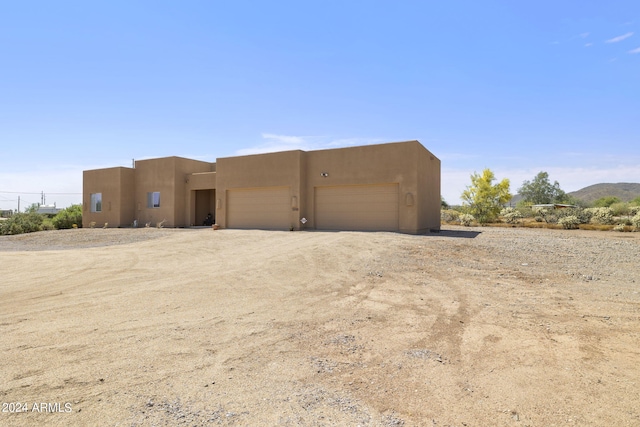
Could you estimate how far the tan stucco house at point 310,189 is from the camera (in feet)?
54.5

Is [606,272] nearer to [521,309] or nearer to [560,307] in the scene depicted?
[560,307]

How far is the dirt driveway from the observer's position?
9.27ft

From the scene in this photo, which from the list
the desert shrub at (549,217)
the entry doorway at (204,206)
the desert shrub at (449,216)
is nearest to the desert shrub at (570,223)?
the desert shrub at (549,217)

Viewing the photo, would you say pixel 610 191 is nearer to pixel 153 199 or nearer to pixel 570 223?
pixel 570 223

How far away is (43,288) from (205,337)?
14.7 ft

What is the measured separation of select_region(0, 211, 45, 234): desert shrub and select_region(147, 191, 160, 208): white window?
949 centimetres

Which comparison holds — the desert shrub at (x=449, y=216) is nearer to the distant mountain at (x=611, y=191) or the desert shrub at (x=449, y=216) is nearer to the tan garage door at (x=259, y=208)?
the tan garage door at (x=259, y=208)

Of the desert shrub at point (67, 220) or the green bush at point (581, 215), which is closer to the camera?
the green bush at point (581, 215)

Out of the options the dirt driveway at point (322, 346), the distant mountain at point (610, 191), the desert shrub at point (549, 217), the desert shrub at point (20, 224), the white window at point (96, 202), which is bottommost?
the dirt driveway at point (322, 346)

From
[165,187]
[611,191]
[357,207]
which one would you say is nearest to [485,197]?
[357,207]

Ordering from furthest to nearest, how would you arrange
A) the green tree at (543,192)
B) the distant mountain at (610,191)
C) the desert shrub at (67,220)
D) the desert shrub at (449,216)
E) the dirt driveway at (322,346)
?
1. the distant mountain at (610,191)
2. the green tree at (543,192)
3. the desert shrub at (449,216)
4. the desert shrub at (67,220)
5. the dirt driveway at (322,346)

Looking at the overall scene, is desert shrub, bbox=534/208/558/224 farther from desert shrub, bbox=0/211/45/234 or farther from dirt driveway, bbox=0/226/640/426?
desert shrub, bbox=0/211/45/234

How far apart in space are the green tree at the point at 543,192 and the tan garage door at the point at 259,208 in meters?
59.3

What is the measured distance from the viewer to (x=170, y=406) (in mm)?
2834
